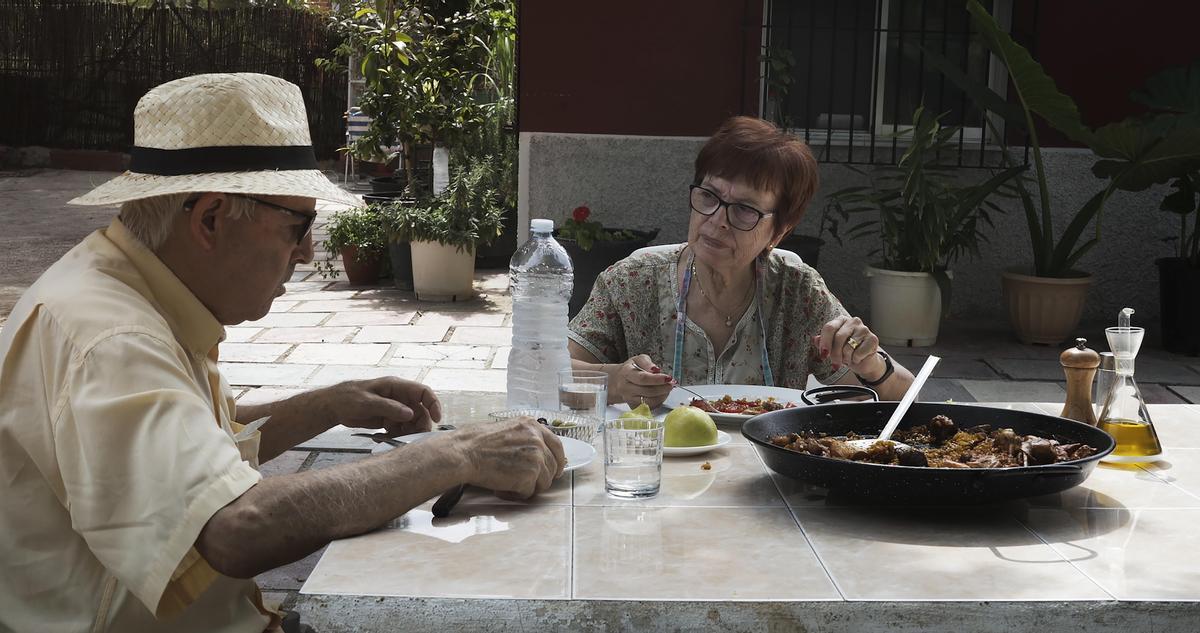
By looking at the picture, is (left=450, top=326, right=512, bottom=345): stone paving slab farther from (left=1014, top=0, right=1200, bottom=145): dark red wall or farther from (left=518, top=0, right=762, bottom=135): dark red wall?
(left=1014, top=0, right=1200, bottom=145): dark red wall

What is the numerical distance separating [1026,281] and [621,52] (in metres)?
2.76

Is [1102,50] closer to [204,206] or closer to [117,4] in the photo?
[204,206]

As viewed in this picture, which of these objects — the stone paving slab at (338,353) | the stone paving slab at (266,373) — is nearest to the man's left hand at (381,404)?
the stone paving slab at (266,373)

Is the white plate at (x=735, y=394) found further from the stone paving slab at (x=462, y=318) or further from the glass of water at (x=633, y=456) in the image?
the stone paving slab at (x=462, y=318)

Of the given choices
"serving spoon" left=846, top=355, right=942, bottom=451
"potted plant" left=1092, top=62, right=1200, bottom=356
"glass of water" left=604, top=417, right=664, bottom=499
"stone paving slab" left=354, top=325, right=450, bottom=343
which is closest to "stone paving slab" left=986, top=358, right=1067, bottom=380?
"potted plant" left=1092, top=62, right=1200, bottom=356

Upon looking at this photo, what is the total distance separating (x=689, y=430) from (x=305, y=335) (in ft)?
17.3

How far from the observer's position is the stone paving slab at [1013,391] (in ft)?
18.7

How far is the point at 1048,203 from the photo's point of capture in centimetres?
725

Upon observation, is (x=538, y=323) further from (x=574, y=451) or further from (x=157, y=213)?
(x=157, y=213)

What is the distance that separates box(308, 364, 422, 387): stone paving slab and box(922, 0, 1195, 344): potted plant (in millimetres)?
3393

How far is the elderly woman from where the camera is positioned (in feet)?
9.87

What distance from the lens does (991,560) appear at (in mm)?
1639

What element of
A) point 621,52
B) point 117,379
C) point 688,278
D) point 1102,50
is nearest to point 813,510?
point 117,379

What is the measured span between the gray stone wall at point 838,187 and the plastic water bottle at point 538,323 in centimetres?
438
